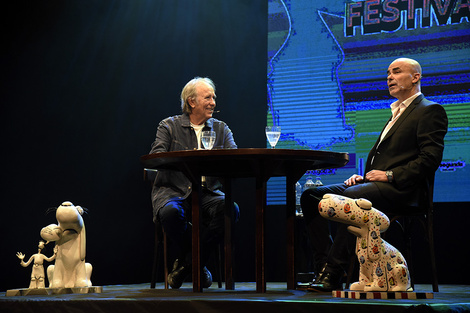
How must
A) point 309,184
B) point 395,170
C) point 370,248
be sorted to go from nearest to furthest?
point 370,248 → point 395,170 → point 309,184

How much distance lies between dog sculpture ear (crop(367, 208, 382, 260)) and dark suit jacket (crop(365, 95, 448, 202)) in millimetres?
646

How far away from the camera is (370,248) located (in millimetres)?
2508

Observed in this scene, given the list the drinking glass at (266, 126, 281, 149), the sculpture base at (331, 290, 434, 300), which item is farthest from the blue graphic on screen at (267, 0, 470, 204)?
the sculpture base at (331, 290, 434, 300)

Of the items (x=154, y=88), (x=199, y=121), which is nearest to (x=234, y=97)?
(x=154, y=88)

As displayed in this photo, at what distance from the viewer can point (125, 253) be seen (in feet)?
16.2

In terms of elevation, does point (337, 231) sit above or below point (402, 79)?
below

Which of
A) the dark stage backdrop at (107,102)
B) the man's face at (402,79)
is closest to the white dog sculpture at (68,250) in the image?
the dark stage backdrop at (107,102)

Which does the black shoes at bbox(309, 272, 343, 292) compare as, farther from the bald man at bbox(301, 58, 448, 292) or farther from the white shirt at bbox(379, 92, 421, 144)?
the white shirt at bbox(379, 92, 421, 144)

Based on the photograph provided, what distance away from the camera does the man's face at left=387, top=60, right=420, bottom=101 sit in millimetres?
3463

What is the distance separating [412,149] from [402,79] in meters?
0.44

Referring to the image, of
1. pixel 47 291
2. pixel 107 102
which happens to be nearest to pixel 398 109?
pixel 47 291

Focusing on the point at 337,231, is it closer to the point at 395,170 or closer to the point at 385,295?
the point at 395,170

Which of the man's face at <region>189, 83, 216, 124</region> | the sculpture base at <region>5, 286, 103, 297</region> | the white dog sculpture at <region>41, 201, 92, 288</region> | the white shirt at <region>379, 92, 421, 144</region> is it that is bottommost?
the sculpture base at <region>5, 286, 103, 297</region>

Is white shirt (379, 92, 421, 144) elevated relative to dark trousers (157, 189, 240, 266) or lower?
elevated
